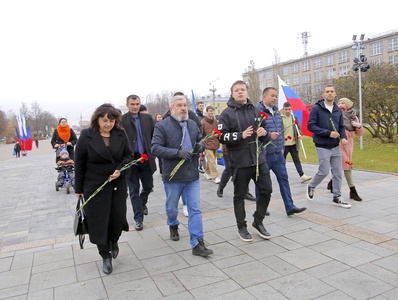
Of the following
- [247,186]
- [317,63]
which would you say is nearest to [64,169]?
[247,186]

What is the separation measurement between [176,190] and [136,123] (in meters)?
1.52

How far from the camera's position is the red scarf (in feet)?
30.3

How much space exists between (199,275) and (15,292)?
5.90 feet

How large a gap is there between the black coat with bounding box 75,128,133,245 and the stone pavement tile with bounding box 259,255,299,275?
1656 millimetres

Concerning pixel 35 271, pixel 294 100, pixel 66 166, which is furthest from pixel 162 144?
pixel 294 100

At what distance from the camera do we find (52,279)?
3.56 meters

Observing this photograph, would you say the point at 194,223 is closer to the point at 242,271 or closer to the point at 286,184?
the point at 242,271

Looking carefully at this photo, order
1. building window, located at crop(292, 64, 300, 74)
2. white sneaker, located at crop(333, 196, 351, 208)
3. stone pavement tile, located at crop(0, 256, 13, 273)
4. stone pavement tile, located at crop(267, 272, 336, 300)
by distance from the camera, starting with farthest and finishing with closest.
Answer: building window, located at crop(292, 64, 300, 74) < white sneaker, located at crop(333, 196, 351, 208) < stone pavement tile, located at crop(0, 256, 13, 273) < stone pavement tile, located at crop(267, 272, 336, 300)

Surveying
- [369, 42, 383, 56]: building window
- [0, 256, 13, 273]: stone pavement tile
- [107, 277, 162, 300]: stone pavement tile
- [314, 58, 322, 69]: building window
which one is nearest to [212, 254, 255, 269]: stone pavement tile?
[107, 277, 162, 300]: stone pavement tile

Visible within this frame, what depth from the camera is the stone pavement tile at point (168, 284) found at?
3.17 meters

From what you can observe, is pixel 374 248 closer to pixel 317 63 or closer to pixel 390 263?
pixel 390 263

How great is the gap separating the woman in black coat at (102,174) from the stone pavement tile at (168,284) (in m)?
0.59

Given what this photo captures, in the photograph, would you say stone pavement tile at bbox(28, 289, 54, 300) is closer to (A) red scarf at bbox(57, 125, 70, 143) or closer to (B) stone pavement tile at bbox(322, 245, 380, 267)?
(B) stone pavement tile at bbox(322, 245, 380, 267)

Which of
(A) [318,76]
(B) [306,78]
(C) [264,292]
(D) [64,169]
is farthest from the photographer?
(B) [306,78]
